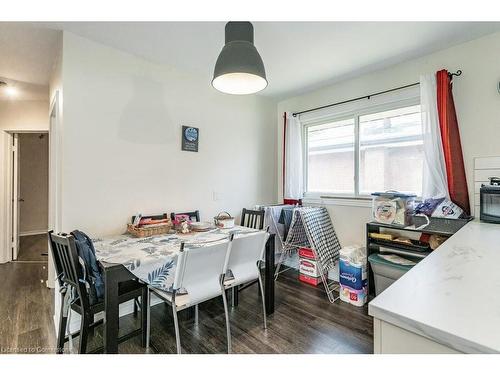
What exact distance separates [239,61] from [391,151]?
2.06 meters

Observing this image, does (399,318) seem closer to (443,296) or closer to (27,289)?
(443,296)

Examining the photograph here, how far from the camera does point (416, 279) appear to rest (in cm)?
94

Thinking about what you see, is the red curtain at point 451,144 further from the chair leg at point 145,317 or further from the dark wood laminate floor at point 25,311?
the dark wood laminate floor at point 25,311

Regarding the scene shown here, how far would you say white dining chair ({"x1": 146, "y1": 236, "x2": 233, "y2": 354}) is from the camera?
4.92 ft

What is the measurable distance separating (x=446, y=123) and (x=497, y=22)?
800 millimetres

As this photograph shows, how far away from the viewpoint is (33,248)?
4477 millimetres

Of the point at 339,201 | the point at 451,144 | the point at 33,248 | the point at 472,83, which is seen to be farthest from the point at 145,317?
the point at 33,248

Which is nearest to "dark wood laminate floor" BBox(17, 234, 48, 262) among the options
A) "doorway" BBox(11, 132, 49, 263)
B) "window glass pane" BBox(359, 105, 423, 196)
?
"doorway" BBox(11, 132, 49, 263)

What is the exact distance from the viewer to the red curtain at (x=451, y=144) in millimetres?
2207

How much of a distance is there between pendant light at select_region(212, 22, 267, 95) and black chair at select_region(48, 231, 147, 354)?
53.2 inches

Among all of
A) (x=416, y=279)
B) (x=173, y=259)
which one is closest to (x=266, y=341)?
(x=173, y=259)

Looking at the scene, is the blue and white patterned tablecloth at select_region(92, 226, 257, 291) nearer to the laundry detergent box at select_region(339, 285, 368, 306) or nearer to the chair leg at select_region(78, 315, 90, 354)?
the chair leg at select_region(78, 315, 90, 354)
